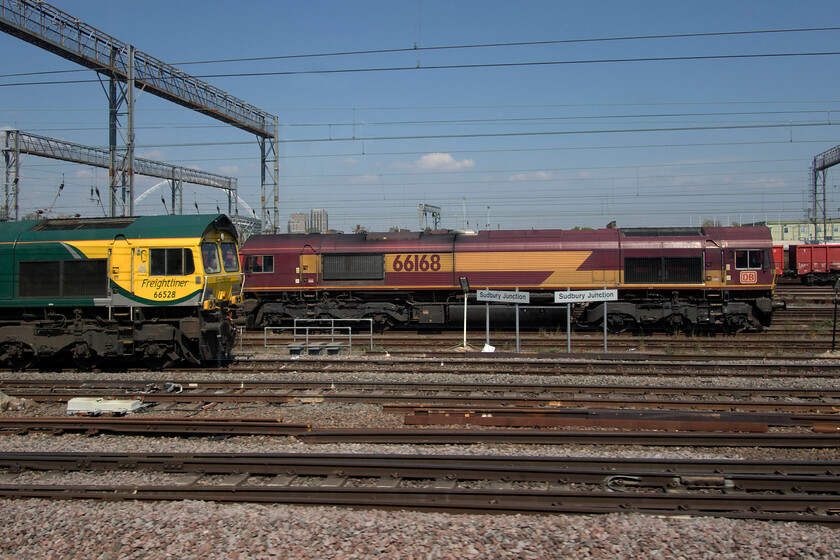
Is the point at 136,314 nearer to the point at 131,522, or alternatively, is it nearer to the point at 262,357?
the point at 262,357

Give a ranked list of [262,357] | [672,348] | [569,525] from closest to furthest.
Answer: [569,525]
[262,357]
[672,348]

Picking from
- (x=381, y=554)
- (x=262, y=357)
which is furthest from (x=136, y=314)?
(x=381, y=554)

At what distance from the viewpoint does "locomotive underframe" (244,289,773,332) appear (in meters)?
19.4

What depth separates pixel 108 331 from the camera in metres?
13.2

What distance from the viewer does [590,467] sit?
23.2 ft

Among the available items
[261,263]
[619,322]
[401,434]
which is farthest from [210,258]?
[619,322]

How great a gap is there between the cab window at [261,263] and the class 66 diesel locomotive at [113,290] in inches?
314

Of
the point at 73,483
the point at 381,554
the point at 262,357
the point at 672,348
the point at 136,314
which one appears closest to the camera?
the point at 381,554

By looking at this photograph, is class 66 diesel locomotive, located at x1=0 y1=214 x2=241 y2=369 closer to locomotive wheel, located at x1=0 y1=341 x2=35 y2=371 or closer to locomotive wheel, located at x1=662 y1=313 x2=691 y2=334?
locomotive wheel, located at x1=0 y1=341 x2=35 y2=371

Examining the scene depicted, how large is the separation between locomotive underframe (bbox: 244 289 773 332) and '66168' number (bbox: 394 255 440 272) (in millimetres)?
880

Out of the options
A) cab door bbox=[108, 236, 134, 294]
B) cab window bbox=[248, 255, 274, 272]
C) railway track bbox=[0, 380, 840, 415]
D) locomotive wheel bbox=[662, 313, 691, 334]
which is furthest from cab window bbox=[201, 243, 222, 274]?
locomotive wheel bbox=[662, 313, 691, 334]

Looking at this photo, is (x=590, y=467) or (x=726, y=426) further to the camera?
(x=726, y=426)

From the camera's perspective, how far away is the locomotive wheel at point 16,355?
13481 mm

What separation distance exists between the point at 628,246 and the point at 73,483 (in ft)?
57.6
